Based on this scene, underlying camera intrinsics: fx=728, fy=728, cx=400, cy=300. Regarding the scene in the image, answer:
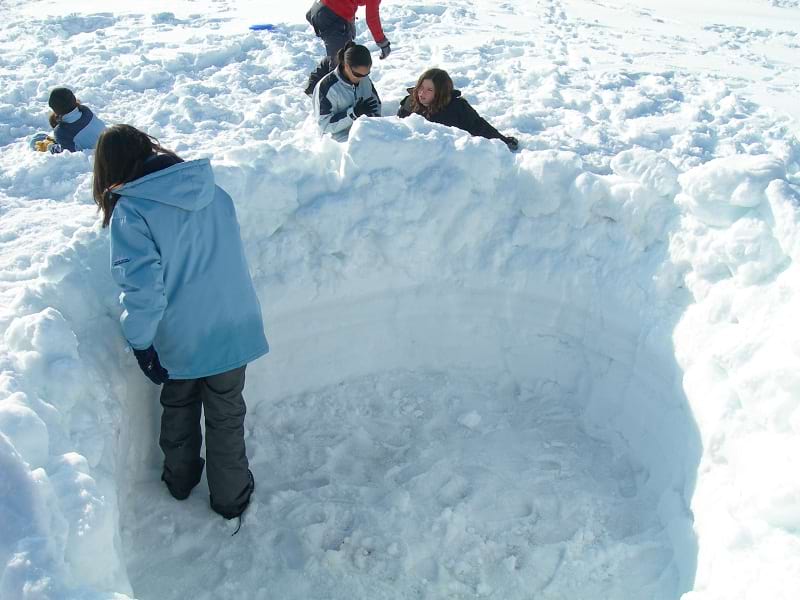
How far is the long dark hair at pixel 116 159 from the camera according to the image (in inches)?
111

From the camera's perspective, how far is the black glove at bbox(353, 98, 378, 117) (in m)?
5.60

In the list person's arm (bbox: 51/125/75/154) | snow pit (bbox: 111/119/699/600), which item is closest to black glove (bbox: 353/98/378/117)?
snow pit (bbox: 111/119/699/600)

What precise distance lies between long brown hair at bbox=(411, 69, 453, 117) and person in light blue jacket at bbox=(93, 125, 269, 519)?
2.72 metres

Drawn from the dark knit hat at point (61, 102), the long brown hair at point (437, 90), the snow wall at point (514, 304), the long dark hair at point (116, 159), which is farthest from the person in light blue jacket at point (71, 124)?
the long dark hair at point (116, 159)

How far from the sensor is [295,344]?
4.35 metres

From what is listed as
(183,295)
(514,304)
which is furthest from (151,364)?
(514,304)

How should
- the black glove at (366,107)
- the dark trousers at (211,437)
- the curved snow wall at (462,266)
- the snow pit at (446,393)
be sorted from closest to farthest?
the dark trousers at (211,437) < the snow pit at (446,393) < the curved snow wall at (462,266) < the black glove at (366,107)

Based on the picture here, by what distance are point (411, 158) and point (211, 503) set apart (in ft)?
7.60

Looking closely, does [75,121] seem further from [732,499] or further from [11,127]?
[732,499]

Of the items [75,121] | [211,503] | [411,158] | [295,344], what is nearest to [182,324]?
[211,503]

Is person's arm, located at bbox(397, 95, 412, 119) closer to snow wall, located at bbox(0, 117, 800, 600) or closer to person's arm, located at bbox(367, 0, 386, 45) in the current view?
snow wall, located at bbox(0, 117, 800, 600)

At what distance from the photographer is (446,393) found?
14.6ft

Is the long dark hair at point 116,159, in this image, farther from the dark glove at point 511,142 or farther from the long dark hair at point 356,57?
the dark glove at point 511,142

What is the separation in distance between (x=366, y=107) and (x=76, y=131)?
2253 millimetres
